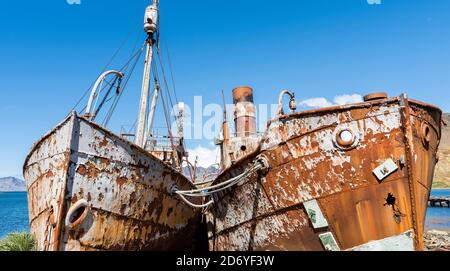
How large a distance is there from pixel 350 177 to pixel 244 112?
17.1 ft

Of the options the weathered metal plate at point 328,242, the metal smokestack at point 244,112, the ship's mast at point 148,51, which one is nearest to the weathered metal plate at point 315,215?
the weathered metal plate at point 328,242

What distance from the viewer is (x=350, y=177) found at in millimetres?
4879

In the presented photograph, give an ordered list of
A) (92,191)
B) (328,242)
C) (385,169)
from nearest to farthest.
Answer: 1. (385,169)
2. (328,242)
3. (92,191)

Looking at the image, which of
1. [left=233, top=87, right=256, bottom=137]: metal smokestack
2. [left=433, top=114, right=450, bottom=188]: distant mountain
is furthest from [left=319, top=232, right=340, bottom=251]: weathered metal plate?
[left=433, top=114, right=450, bottom=188]: distant mountain

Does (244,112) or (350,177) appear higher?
(244,112)

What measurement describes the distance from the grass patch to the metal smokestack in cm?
614

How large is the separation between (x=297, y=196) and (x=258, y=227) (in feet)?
4.30

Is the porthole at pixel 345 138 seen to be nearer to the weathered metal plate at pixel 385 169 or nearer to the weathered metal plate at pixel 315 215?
the weathered metal plate at pixel 385 169

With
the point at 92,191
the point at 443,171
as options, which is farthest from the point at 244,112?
the point at 443,171

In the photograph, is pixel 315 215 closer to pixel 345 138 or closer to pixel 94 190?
pixel 345 138

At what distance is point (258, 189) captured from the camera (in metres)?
5.86

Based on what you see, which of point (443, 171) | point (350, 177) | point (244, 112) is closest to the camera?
point (350, 177)
